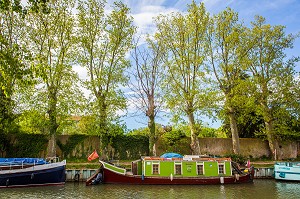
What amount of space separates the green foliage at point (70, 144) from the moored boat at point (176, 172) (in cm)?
945

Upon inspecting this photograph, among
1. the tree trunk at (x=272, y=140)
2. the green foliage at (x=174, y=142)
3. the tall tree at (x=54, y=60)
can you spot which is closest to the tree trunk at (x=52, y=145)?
the tall tree at (x=54, y=60)

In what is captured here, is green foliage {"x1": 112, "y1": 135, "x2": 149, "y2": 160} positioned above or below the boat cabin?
above

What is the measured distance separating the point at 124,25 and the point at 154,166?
17.9 m

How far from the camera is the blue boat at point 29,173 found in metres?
23.6

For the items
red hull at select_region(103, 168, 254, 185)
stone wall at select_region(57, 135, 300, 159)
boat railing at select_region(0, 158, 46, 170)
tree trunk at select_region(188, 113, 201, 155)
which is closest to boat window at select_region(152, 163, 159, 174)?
red hull at select_region(103, 168, 254, 185)

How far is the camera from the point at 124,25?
35.2 m

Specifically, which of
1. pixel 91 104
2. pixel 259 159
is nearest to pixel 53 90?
pixel 91 104

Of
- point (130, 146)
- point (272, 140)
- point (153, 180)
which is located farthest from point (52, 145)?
point (272, 140)

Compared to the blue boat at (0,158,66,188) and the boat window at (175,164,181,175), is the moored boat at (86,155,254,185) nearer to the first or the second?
the boat window at (175,164,181,175)

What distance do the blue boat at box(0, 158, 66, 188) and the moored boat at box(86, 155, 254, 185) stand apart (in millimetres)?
3270

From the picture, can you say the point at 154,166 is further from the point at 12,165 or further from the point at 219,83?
the point at 219,83

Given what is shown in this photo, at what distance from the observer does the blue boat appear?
23.6 metres

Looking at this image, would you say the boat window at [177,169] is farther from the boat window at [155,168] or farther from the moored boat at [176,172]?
the boat window at [155,168]

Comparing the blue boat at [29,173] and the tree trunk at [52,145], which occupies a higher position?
the tree trunk at [52,145]
